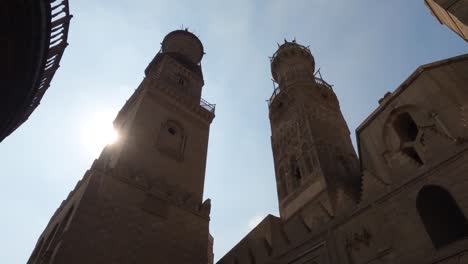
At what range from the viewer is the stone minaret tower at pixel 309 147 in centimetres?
1297

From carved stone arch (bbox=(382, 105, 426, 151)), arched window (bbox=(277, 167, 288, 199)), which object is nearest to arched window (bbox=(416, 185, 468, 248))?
carved stone arch (bbox=(382, 105, 426, 151))

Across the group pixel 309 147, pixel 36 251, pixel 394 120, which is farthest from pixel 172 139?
pixel 394 120

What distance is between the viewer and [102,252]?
1023 centimetres

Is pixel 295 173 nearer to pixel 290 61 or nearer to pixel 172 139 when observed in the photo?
pixel 172 139

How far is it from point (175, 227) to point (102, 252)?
9.94ft

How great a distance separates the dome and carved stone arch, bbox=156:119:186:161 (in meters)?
8.36

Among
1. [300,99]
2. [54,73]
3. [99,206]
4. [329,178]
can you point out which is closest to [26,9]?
[54,73]

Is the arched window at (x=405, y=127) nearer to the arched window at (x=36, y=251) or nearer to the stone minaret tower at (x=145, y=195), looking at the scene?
the stone minaret tower at (x=145, y=195)

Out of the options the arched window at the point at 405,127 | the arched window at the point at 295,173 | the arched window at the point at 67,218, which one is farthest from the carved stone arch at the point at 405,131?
the arched window at the point at 67,218

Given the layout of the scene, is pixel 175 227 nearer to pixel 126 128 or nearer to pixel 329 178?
pixel 126 128

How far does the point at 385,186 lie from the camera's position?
8602mm

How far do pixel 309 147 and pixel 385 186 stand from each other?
635 centimetres

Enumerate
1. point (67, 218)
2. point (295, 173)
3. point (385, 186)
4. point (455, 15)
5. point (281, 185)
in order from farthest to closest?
point (281, 185), point (295, 173), point (67, 218), point (455, 15), point (385, 186)

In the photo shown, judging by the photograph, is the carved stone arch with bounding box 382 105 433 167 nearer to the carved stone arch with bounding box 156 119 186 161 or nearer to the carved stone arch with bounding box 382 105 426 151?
the carved stone arch with bounding box 382 105 426 151
